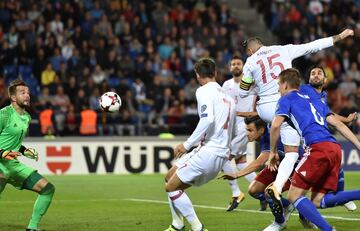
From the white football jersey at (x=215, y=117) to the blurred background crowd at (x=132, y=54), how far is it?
13.2 meters

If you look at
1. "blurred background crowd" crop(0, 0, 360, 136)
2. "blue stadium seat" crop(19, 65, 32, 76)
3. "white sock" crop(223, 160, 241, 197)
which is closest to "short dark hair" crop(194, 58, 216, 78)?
"white sock" crop(223, 160, 241, 197)

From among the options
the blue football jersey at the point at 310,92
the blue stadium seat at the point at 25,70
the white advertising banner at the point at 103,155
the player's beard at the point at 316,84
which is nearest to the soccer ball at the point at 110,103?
the player's beard at the point at 316,84

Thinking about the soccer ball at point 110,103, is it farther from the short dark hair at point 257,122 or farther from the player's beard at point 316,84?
the player's beard at point 316,84

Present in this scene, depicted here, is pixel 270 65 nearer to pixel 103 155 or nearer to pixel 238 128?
pixel 238 128

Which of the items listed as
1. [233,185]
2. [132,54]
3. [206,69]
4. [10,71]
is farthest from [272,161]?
[132,54]

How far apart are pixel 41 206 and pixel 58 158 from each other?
39.6 ft

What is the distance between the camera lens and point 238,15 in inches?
1240

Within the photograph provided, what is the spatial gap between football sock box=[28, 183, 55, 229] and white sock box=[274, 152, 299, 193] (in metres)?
2.70

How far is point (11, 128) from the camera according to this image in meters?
11.5

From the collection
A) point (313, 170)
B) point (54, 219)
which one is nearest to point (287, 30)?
point (54, 219)

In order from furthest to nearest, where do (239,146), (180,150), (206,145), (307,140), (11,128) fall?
(239,146), (11,128), (206,145), (180,150), (307,140)

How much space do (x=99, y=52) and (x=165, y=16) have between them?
9.35 ft

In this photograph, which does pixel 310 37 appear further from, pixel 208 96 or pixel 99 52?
pixel 208 96

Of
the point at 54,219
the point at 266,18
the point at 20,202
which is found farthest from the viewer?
the point at 266,18
